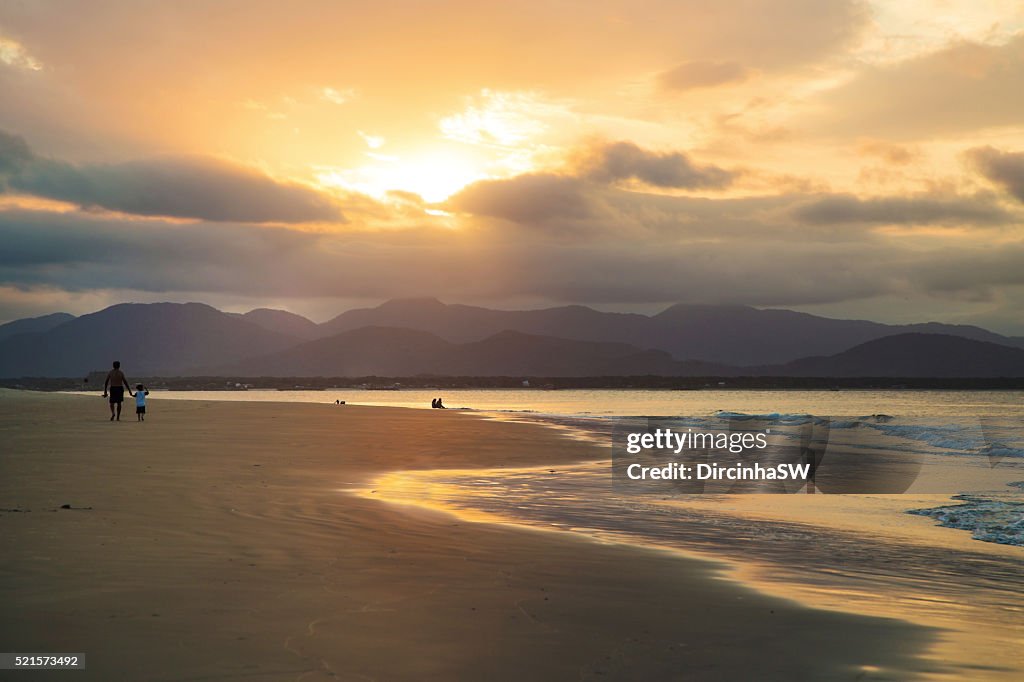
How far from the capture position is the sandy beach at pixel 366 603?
6277 mm

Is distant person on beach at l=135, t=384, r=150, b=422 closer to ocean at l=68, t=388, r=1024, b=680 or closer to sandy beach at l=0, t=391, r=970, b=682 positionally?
ocean at l=68, t=388, r=1024, b=680

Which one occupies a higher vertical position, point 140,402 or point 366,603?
point 140,402

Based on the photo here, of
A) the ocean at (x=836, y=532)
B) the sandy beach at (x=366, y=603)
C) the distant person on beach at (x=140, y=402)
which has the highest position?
the distant person on beach at (x=140, y=402)

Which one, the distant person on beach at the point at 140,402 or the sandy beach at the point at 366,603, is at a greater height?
the distant person on beach at the point at 140,402

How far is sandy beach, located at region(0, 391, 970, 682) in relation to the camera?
6277 millimetres

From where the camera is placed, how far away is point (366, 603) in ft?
25.5

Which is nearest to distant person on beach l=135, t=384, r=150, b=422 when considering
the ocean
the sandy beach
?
the ocean

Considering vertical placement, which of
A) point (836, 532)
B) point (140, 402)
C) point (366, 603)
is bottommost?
point (836, 532)

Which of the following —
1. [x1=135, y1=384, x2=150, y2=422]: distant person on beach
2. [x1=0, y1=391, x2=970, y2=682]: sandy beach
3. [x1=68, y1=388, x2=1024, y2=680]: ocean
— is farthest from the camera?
[x1=135, y1=384, x2=150, y2=422]: distant person on beach

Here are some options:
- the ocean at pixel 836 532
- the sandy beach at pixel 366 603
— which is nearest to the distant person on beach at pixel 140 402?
the ocean at pixel 836 532

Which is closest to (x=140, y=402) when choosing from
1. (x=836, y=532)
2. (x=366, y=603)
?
(x=836, y=532)

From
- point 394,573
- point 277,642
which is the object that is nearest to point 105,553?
point 394,573

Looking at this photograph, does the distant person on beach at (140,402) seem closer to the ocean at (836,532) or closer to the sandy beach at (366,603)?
the ocean at (836,532)

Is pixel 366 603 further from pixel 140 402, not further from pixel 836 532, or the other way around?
pixel 140 402
